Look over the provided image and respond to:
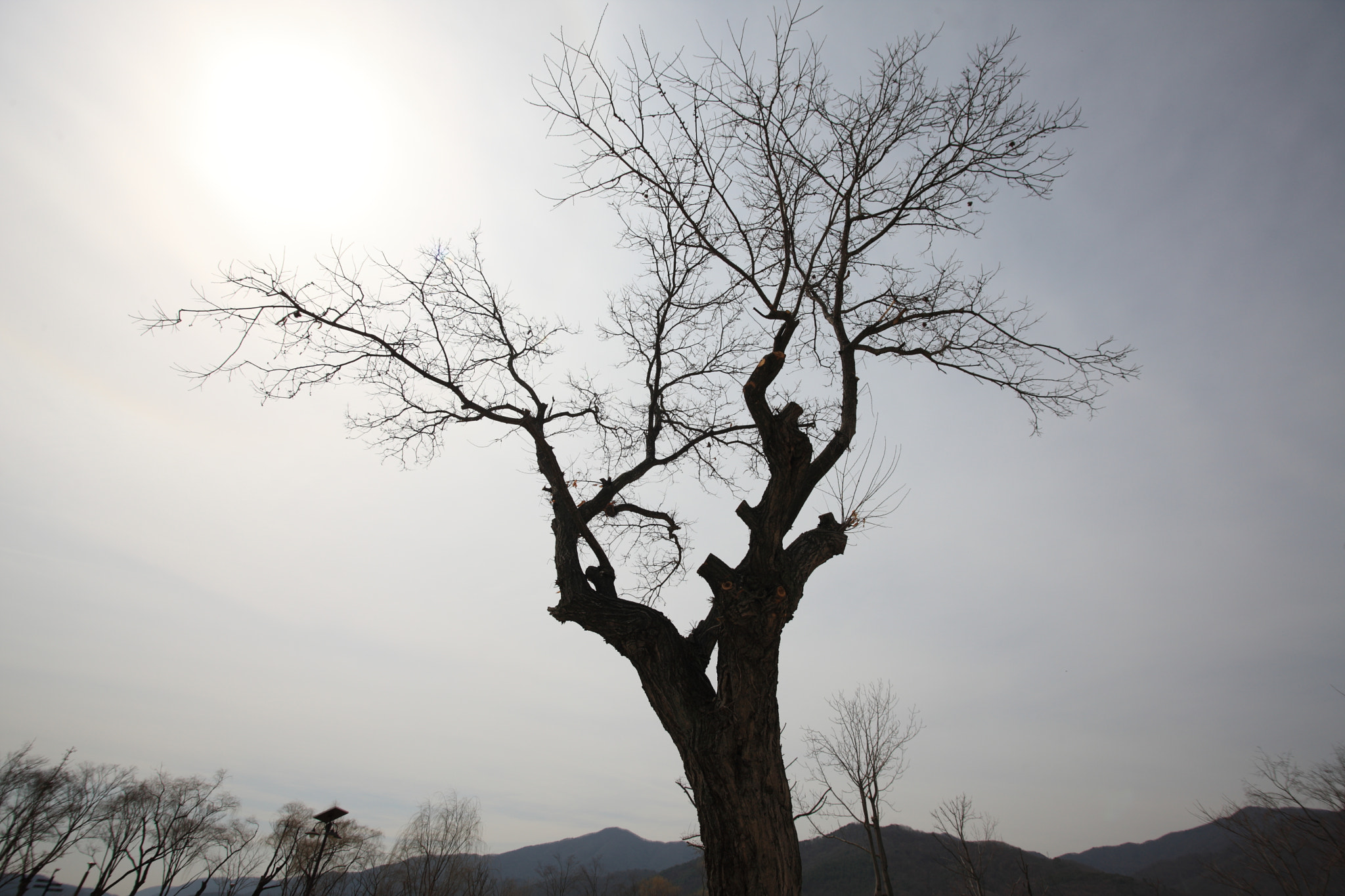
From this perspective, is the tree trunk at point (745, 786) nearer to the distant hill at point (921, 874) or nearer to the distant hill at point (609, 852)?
the distant hill at point (921, 874)

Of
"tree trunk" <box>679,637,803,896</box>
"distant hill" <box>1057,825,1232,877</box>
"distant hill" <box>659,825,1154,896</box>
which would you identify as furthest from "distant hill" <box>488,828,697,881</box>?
"tree trunk" <box>679,637,803,896</box>

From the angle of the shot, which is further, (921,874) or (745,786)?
(921,874)

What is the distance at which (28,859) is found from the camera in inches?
1040

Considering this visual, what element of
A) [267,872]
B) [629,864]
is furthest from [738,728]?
[629,864]

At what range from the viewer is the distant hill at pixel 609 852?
130625 millimetres

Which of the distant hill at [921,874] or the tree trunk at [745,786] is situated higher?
the tree trunk at [745,786]

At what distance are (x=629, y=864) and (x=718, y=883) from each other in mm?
170687

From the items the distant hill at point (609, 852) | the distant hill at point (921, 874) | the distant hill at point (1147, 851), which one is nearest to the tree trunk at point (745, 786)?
the distant hill at point (921, 874)

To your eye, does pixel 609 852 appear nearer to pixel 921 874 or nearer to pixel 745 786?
pixel 921 874

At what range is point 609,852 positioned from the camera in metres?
146

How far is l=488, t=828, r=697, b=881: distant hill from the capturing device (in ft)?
429

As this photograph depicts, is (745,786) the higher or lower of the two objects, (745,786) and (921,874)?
the higher

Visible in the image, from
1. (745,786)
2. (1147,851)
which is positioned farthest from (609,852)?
(745,786)

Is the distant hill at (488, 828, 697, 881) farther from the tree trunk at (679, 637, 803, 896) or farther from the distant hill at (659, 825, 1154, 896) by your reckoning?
the tree trunk at (679, 637, 803, 896)
